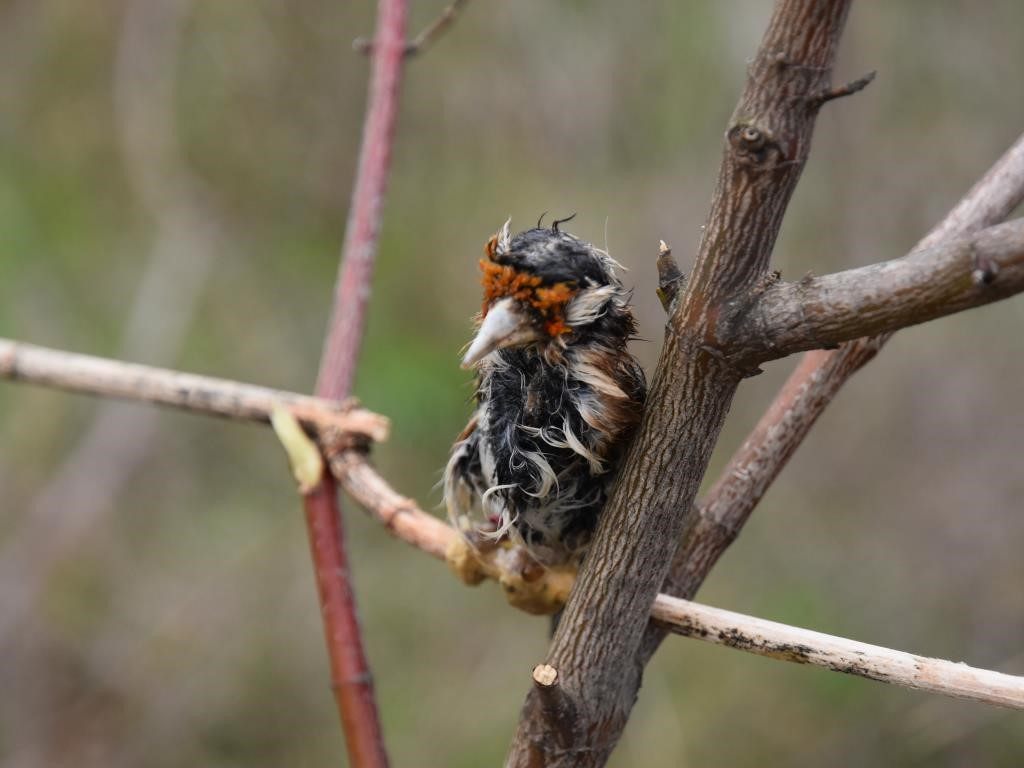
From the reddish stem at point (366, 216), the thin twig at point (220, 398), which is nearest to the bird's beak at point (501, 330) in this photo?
the thin twig at point (220, 398)

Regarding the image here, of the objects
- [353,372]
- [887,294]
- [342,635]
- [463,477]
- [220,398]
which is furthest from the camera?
[353,372]

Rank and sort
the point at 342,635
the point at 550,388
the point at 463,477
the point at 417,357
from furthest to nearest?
the point at 417,357, the point at 342,635, the point at 463,477, the point at 550,388

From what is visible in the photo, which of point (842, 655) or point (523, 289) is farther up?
point (523, 289)

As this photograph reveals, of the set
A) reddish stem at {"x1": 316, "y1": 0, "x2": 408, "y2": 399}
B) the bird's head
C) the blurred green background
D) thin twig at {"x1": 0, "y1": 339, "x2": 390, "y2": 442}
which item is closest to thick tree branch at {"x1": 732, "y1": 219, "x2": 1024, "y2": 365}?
the bird's head

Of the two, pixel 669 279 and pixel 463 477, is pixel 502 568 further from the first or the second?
pixel 669 279

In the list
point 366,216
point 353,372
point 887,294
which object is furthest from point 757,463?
point 366,216

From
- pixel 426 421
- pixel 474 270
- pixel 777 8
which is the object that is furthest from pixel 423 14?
pixel 777 8
